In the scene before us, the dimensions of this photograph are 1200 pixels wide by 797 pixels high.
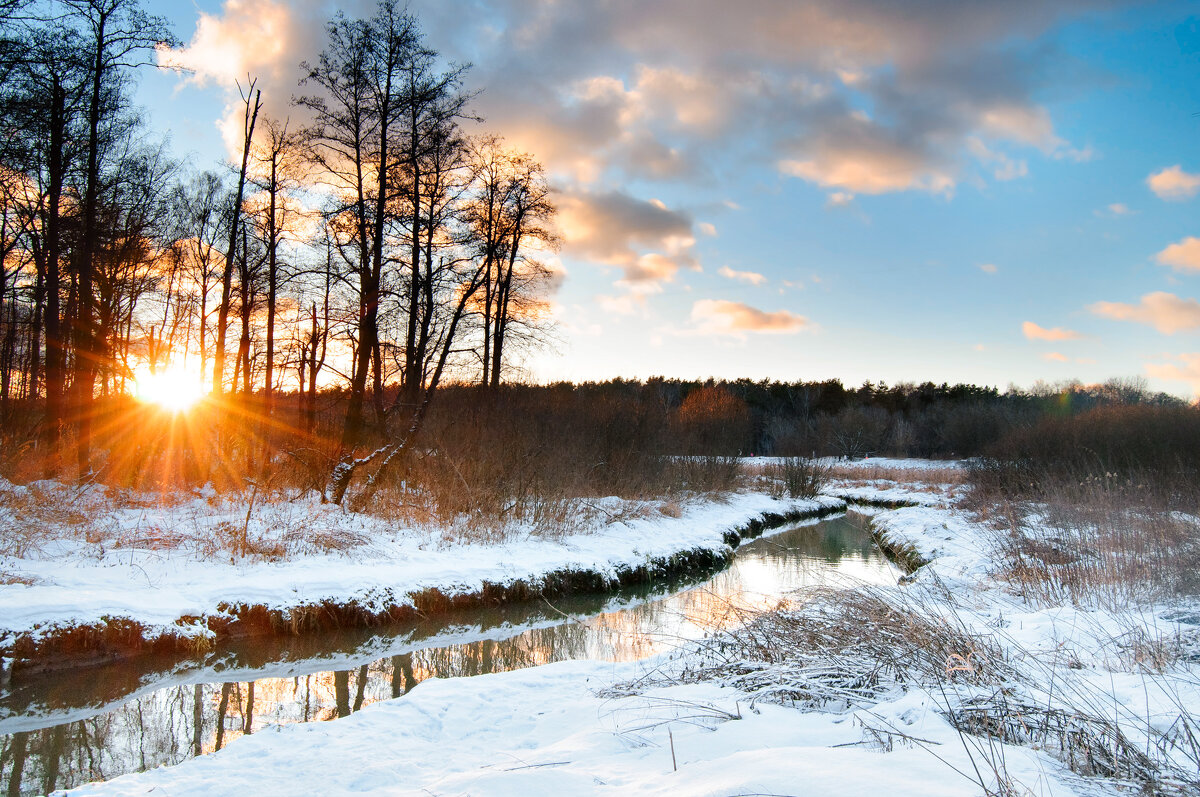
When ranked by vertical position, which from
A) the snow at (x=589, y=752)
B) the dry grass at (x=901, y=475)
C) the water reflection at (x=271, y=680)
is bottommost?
the water reflection at (x=271, y=680)

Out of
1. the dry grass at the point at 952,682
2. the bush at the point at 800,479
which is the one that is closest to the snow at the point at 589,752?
the dry grass at the point at 952,682

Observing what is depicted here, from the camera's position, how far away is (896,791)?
2.21 m

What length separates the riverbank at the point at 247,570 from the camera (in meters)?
6.96

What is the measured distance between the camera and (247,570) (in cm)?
897

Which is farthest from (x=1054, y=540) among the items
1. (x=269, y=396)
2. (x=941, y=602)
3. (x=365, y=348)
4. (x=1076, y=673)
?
(x=269, y=396)

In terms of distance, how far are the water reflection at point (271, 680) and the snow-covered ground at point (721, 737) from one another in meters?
1.15

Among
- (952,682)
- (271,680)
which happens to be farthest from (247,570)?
(952,682)

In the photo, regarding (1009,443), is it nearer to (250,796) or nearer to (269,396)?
(269,396)

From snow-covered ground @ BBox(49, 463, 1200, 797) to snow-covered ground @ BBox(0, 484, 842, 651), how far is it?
3975mm

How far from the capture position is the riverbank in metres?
6.96

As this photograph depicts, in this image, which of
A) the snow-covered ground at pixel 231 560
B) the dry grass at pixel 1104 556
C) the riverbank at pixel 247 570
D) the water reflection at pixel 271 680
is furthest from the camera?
the snow-covered ground at pixel 231 560

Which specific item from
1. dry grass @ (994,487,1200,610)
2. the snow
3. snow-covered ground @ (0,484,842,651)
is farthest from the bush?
the snow

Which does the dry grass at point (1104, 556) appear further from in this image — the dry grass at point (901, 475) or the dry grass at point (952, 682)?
the dry grass at point (901, 475)

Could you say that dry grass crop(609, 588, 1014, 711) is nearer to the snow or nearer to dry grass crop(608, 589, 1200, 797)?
dry grass crop(608, 589, 1200, 797)
